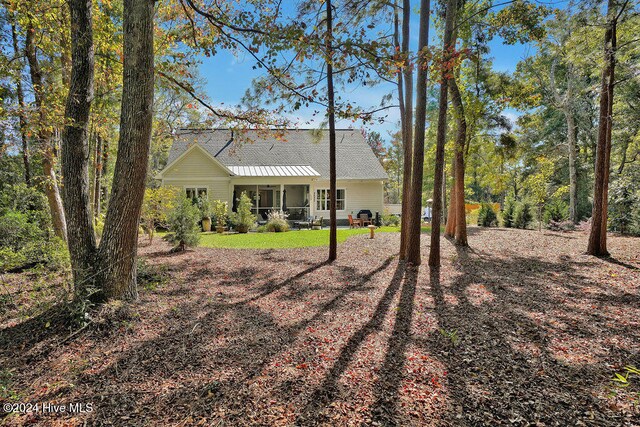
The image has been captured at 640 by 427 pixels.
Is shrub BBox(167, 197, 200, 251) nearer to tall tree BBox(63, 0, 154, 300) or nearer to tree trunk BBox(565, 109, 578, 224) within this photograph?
tall tree BBox(63, 0, 154, 300)

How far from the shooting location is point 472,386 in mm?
2688

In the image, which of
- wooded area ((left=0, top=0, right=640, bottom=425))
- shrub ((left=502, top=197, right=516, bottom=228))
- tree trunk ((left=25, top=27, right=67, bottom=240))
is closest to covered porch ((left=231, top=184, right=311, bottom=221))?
wooded area ((left=0, top=0, right=640, bottom=425))

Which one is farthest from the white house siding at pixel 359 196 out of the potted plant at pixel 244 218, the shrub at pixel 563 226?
the shrub at pixel 563 226

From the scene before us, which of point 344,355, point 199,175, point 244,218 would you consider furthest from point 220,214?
point 344,355

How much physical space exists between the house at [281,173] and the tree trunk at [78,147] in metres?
14.0

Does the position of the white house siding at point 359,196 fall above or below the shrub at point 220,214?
above

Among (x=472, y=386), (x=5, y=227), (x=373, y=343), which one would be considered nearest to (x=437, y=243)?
(x=373, y=343)

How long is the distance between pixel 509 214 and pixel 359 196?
29.8 feet

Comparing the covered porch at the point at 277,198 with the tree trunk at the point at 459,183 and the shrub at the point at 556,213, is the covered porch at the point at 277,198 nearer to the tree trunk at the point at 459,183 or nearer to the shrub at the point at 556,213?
the tree trunk at the point at 459,183

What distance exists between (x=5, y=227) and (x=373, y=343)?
819 centimetres

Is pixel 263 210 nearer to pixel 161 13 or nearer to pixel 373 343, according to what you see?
pixel 161 13

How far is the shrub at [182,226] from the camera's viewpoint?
30.7 feet

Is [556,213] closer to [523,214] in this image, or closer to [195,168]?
[523,214]

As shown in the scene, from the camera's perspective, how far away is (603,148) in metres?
8.37
